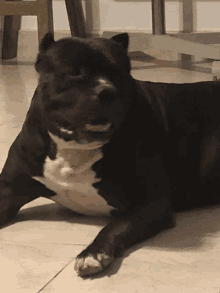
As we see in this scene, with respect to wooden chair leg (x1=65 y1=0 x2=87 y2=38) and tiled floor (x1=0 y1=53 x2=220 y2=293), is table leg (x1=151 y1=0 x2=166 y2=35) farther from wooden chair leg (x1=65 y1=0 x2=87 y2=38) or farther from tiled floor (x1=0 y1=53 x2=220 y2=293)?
tiled floor (x1=0 y1=53 x2=220 y2=293)

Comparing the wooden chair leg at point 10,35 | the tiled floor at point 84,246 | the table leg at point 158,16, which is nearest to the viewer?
the tiled floor at point 84,246

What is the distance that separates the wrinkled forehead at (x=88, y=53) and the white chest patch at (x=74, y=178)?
212 mm

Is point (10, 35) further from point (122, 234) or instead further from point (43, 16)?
point (122, 234)

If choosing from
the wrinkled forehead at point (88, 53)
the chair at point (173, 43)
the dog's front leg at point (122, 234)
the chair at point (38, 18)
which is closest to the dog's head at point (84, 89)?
the wrinkled forehead at point (88, 53)

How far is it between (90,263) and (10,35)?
3.51 metres

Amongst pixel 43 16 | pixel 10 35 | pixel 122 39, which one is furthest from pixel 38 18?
pixel 10 35

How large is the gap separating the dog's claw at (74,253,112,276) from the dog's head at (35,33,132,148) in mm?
244

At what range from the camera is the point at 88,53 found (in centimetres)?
101

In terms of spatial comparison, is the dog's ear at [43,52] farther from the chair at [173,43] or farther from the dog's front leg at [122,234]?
the chair at [173,43]

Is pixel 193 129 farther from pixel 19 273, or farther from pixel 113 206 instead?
pixel 19 273

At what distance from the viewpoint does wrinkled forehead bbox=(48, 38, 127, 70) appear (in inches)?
39.7

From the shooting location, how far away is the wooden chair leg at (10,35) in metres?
4.13

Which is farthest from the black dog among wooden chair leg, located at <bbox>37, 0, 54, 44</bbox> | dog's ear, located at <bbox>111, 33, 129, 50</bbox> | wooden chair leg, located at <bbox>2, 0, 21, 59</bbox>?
wooden chair leg, located at <bbox>2, 0, 21, 59</bbox>

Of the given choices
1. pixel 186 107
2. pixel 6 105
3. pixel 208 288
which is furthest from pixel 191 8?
pixel 208 288
